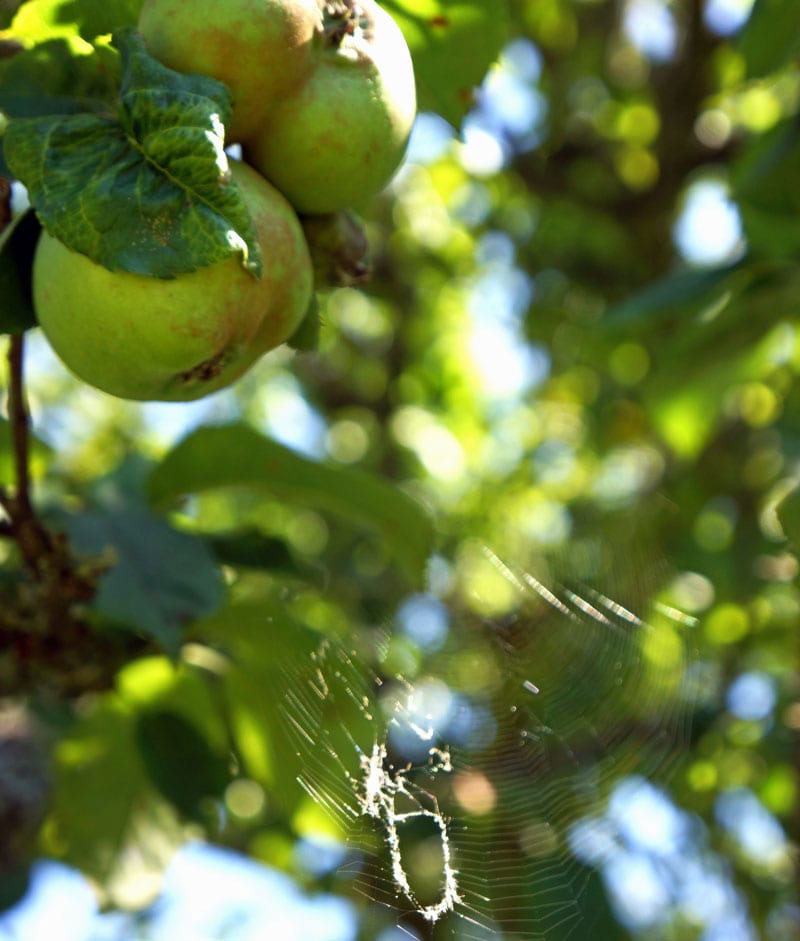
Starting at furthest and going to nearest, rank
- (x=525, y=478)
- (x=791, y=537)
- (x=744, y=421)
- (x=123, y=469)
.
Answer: (x=525, y=478) → (x=744, y=421) → (x=123, y=469) → (x=791, y=537)

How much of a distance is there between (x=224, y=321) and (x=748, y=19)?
1.03 metres

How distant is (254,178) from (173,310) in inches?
5.9

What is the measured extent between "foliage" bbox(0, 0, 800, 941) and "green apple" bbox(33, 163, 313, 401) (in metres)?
0.10

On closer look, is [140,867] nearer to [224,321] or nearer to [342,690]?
[342,690]

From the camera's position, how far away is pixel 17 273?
1.06 meters

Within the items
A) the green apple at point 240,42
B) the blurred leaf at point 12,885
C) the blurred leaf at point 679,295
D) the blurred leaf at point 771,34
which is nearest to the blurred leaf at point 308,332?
the green apple at point 240,42

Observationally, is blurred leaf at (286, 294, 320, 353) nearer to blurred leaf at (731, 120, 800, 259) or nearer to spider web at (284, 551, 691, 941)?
spider web at (284, 551, 691, 941)

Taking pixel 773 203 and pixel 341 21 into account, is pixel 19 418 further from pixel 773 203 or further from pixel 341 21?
pixel 773 203

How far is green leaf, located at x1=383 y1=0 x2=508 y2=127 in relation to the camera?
4.42ft

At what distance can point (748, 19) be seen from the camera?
1595 mm

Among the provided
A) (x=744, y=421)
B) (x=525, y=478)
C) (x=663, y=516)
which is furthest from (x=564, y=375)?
(x=663, y=516)

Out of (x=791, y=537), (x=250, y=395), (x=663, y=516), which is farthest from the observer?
(x=250, y=395)

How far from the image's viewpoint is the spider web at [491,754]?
4.80 feet

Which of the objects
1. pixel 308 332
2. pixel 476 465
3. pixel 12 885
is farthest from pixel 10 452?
pixel 476 465
